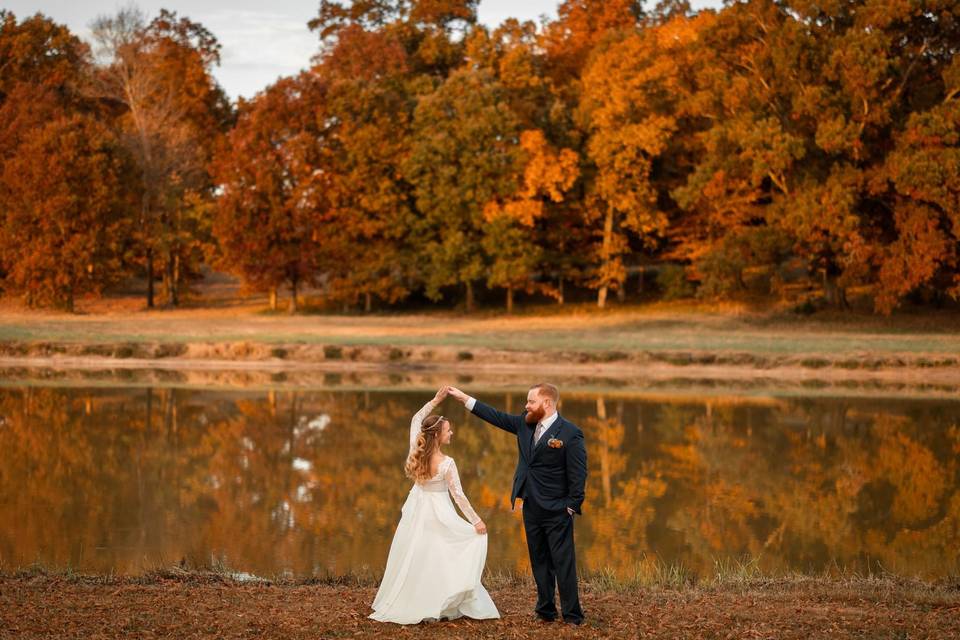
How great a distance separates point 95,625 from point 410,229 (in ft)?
145

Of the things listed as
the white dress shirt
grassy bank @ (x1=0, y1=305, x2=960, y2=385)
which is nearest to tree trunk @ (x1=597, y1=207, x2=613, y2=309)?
grassy bank @ (x1=0, y1=305, x2=960, y2=385)

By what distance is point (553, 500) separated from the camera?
7992 mm

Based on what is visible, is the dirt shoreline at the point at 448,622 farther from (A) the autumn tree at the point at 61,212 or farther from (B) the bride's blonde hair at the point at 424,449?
(A) the autumn tree at the point at 61,212

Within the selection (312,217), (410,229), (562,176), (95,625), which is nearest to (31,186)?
(312,217)

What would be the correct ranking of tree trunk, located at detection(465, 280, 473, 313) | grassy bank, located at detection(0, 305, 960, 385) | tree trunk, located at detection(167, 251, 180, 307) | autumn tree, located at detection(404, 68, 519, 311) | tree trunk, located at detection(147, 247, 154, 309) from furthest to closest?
tree trunk, located at detection(167, 251, 180, 307)
tree trunk, located at detection(147, 247, 154, 309)
tree trunk, located at detection(465, 280, 473, 313)
autumn tree, located at detection(404, 68, 519, 311)
grassy bank, located at detection(0, 305, 960, 385)

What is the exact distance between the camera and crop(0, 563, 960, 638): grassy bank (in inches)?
304

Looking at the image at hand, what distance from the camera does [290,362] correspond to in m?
31.7

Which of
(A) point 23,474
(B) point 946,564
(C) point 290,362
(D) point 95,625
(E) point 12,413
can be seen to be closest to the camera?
(D) point 95,625

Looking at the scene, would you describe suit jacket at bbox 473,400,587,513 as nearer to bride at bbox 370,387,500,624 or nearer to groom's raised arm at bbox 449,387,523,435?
groom's raised arm at bbox 449,387,523,435

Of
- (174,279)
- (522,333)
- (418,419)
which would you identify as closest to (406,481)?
(418,419)

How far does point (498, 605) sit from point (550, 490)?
1380 millimetres

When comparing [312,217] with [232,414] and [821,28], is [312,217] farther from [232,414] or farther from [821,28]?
[232,414]

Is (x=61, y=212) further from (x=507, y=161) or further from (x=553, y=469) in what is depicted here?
(x=553, y=469)

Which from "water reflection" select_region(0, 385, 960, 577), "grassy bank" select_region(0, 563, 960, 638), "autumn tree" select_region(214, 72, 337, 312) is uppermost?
"autumn tree" select_region(214, 72, 337, 312)
